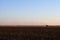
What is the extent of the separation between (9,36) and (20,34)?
55.3 inches

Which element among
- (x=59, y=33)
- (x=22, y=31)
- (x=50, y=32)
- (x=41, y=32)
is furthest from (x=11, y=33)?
(x=59, y=33)

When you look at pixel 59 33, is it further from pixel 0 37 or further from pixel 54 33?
pixel 0 37

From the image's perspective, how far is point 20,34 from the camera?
54.2 ft

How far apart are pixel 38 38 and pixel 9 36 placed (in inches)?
136

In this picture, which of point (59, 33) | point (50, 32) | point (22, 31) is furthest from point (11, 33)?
point (59, 33)

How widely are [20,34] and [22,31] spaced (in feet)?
1.44

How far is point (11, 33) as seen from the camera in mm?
16906

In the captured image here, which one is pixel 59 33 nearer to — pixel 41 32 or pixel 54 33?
pixel 54 33

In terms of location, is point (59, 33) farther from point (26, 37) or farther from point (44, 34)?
point (26, 37)

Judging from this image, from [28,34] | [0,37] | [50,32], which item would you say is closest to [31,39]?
[28,34]

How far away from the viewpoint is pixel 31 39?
1644 cm

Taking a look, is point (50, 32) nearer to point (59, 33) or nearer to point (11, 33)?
point (59, 33)

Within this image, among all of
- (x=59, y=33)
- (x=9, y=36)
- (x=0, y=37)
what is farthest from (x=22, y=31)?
(x=59, y=33)

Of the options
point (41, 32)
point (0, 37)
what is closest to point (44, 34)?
point (41, 32)
